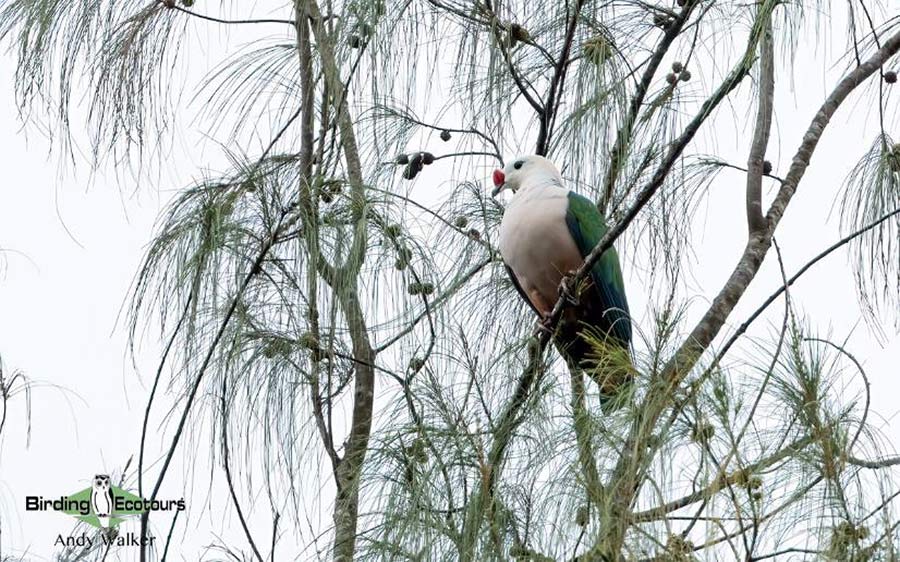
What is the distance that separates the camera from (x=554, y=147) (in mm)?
3025

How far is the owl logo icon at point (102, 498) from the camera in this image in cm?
312

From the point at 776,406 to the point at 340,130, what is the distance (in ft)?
3.08

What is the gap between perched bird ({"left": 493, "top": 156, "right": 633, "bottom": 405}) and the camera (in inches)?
129

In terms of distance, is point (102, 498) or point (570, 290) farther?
point (102, 498)

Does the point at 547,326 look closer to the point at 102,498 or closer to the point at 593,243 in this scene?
the point at 593,243

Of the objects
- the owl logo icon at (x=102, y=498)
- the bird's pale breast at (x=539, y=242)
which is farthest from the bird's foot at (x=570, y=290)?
the owl logo icon at (x=102, y=498)

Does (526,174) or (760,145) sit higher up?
(526,174)

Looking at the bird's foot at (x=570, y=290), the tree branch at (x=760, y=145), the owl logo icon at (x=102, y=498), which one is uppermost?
the tree branch at (x=760, y=145)

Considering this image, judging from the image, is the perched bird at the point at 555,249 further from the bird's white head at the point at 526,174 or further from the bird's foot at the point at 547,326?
the bird's foot at the point at 547,326

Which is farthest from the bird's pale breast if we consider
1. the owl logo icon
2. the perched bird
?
the owl logo icon

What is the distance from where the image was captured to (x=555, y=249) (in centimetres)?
343

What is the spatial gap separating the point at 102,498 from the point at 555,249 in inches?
45.1

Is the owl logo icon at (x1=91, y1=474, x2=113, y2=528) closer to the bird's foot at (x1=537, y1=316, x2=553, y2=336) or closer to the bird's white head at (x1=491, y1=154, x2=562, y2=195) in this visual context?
the bird's foot at (x1=537, y1=316, x2=553, y2=336)

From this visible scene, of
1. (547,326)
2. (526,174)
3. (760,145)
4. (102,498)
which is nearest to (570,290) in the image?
(547,326)
